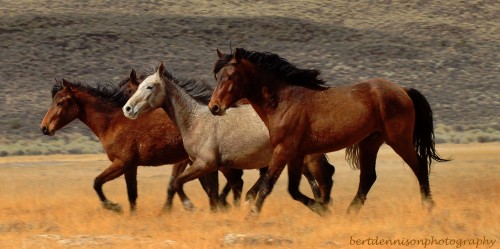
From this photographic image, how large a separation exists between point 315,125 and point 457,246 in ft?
11.3

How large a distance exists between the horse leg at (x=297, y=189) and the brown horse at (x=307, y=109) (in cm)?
1

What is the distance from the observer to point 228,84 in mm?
14297

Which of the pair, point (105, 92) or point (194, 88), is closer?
point (194, 88)

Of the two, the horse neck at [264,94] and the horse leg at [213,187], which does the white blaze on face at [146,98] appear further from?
the horse neck at [264,94]

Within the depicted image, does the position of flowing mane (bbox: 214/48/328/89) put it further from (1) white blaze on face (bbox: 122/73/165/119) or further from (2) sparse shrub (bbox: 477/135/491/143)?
(2) sparse shrub (bbox: 477/135/491/143)

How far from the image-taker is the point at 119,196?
21.1 m

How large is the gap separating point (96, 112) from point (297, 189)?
11.8 ft

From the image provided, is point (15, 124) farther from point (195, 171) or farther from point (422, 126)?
point (422, 126)

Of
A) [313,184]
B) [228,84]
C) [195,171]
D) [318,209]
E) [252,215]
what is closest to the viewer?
[252,215]

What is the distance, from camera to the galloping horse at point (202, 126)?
14953 mm

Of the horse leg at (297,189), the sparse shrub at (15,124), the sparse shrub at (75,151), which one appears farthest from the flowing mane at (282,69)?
the sparse shrub at (15,124)

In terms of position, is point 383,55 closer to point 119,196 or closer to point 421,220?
point 119,196

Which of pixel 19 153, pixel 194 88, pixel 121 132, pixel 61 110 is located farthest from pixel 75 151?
pixel 194 88

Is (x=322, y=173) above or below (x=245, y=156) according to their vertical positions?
below
